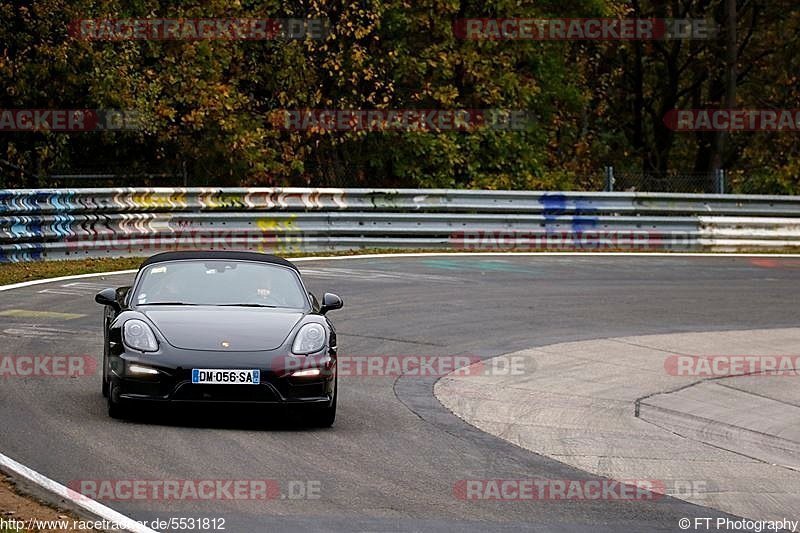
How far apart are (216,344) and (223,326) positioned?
1.02 ft

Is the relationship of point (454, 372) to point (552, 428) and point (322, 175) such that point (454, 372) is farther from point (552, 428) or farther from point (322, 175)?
point (322, 175)

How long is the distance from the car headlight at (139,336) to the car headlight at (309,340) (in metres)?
1.01

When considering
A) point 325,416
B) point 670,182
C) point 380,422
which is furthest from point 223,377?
point 670,182

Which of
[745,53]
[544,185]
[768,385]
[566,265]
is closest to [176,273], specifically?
[768,385]

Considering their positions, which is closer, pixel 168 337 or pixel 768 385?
pixel 168 337

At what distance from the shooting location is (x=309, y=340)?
10656 millimetres

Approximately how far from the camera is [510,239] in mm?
25594

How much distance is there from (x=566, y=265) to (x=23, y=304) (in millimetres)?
9521

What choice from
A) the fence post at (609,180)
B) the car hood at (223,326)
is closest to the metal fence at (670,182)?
the fence post at (609,180)

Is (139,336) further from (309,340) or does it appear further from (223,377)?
(309,340)

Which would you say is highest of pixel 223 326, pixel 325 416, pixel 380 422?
pixel 223 326

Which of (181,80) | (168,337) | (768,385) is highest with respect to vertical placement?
(181,80)

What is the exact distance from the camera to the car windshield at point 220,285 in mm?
11312

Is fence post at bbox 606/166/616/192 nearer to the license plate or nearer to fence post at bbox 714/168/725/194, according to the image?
fence post at bbox 714/168/725/194
